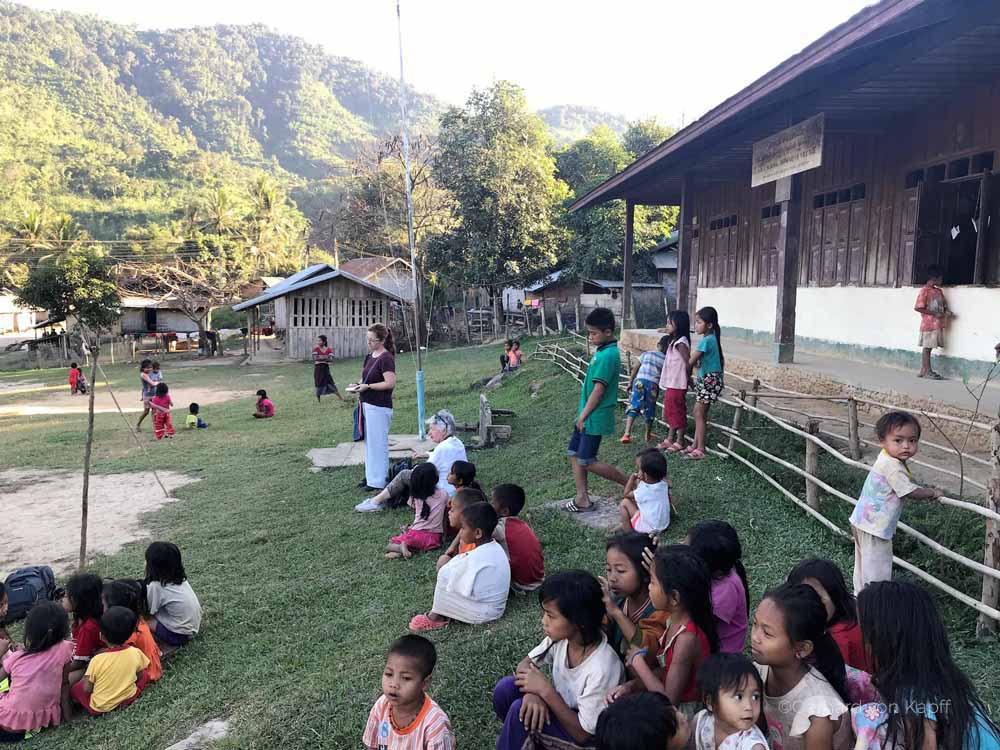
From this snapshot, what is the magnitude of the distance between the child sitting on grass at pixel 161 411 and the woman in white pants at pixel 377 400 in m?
6.11

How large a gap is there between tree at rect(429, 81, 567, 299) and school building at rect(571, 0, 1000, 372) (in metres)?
14.3

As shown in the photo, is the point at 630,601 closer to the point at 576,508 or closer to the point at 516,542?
the point at 516,542

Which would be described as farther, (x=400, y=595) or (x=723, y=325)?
(x=723, y=325)

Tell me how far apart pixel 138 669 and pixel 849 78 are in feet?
22.4

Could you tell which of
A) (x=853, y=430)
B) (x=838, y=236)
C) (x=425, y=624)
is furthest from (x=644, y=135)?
(x=425, y=624)

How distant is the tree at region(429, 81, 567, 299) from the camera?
81.0 ft

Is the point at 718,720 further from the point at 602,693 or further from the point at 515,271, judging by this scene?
the point at 515,271

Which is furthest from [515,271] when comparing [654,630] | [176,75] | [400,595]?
[176,75]

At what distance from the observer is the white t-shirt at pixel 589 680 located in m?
2.51

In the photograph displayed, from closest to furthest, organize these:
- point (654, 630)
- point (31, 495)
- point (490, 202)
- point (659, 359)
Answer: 1. point (654, 630)
2. point (659, 359)
3. point (31, 495)
4. point (490, 202)

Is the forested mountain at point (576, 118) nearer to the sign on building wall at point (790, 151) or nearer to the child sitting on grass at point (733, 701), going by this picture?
the sign on building wall at point (790, 151)

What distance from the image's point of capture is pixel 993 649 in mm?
3133

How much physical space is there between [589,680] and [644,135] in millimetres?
31120

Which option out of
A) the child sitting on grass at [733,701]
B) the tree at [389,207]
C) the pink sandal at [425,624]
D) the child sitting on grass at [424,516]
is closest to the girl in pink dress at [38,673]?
the pink sandal at [425,624]
